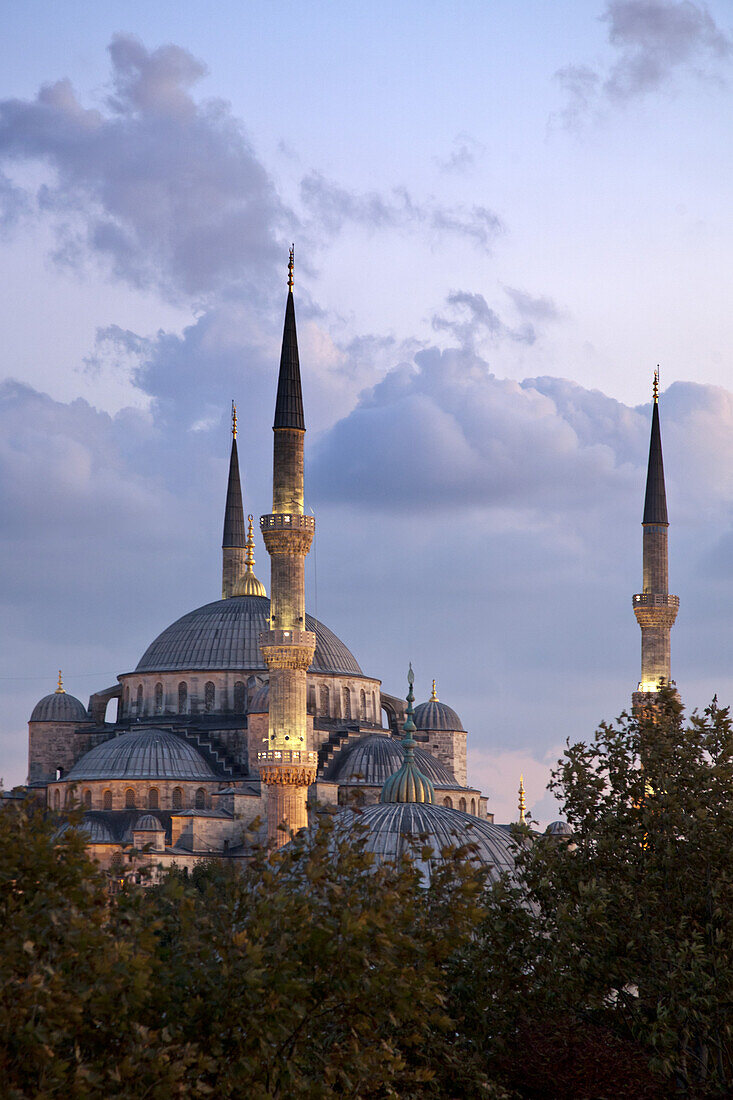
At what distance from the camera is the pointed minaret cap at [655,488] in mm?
57125

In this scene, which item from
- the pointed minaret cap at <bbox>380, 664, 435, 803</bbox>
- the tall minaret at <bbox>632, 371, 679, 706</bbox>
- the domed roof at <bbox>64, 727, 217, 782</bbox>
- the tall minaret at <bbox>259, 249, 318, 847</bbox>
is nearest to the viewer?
the pointed minaret cap at <bbox>380, 664, 435, 803</bbox>

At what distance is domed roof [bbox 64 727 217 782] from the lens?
57.0 metres

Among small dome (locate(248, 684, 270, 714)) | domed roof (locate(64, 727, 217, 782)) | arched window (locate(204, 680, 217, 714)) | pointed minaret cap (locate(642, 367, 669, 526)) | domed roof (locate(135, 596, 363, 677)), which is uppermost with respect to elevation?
pointed minaret cap (locate(642, 367, 669, 526))

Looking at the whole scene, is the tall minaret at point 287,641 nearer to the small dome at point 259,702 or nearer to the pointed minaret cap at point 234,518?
the small dome at point 259,702

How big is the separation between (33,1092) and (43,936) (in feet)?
3.71

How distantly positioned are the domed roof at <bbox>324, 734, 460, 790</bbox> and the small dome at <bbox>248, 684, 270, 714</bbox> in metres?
3.63

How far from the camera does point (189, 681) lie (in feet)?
207

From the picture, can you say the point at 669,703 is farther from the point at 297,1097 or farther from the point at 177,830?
the point at 177,830

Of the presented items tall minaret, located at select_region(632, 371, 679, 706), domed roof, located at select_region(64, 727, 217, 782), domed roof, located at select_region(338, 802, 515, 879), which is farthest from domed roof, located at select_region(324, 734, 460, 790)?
domed roof, located at select_region(338, 802, 515, 879)

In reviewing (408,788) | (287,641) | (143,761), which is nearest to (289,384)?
(287,641)

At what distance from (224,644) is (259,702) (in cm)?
734

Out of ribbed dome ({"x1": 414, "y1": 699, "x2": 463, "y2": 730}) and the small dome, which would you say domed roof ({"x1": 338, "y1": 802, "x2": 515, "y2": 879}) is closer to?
the small dome

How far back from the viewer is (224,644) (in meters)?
63.2

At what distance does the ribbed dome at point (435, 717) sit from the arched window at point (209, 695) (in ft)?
27.8
